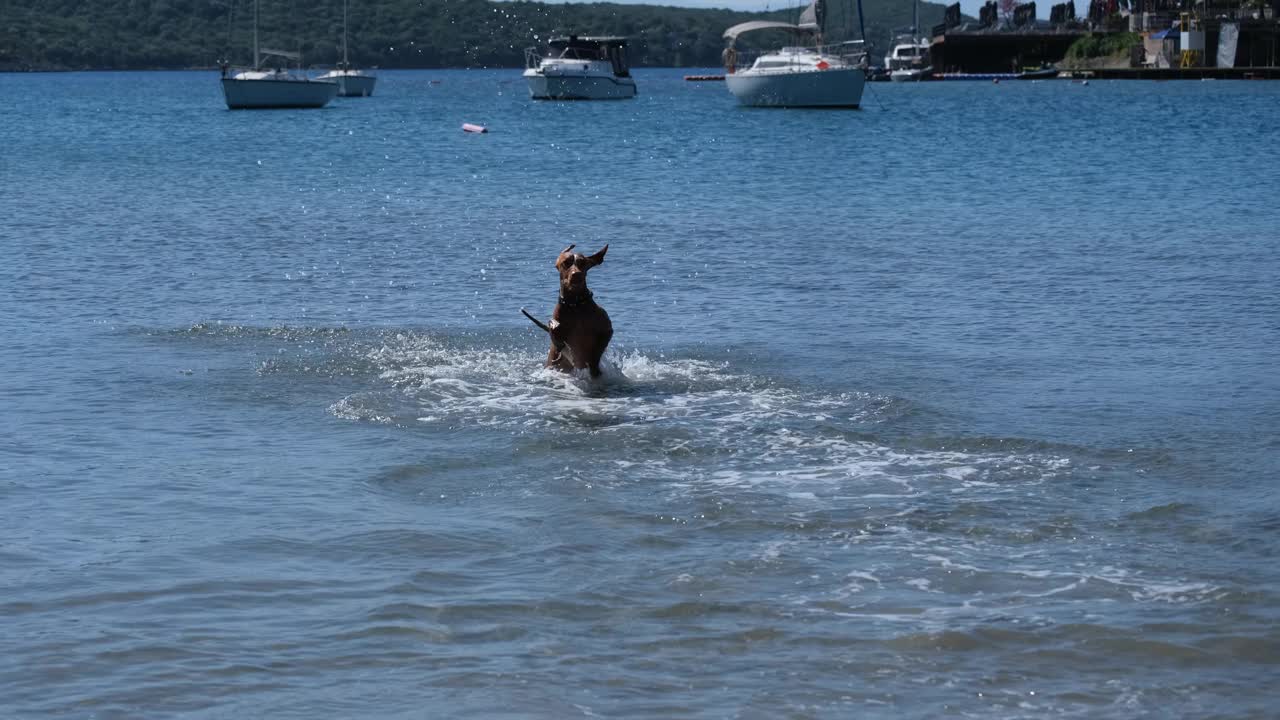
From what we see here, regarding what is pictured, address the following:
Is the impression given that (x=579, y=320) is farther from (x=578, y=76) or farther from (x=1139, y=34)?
(x=1139, y=34)

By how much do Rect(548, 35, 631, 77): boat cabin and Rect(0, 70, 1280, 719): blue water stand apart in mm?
80316

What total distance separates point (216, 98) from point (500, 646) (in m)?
112

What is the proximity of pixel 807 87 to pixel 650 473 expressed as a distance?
2538 inches

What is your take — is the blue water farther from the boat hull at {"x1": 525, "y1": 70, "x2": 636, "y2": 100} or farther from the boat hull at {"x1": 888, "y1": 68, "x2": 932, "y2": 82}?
the boat hull at {"x1": 888, "y1": 68, "x2": 932, "y2": 82}

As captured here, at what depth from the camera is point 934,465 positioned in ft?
34.3

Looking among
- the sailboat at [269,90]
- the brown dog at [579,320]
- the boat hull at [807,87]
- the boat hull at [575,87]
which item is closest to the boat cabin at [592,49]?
the boat hull at [575,87]

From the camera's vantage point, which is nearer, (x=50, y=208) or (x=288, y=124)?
(x=50, y=208)

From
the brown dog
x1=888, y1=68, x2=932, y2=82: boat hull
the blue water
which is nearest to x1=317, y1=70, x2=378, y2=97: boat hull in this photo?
x1=888, y1=68, x2=932, y2=82: boat hull

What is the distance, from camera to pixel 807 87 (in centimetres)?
7288

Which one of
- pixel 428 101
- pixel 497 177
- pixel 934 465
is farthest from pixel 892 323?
pixel 428 101

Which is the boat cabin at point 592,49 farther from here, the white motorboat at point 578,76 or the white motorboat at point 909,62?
the white motorboat at point 909,62

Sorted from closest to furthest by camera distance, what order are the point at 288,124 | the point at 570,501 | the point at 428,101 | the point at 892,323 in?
the point at 570,501, the point at 892,323, the point at 288,124, the point at 428,101

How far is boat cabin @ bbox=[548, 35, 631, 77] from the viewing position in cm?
10450

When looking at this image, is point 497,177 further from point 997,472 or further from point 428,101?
point 428,101
